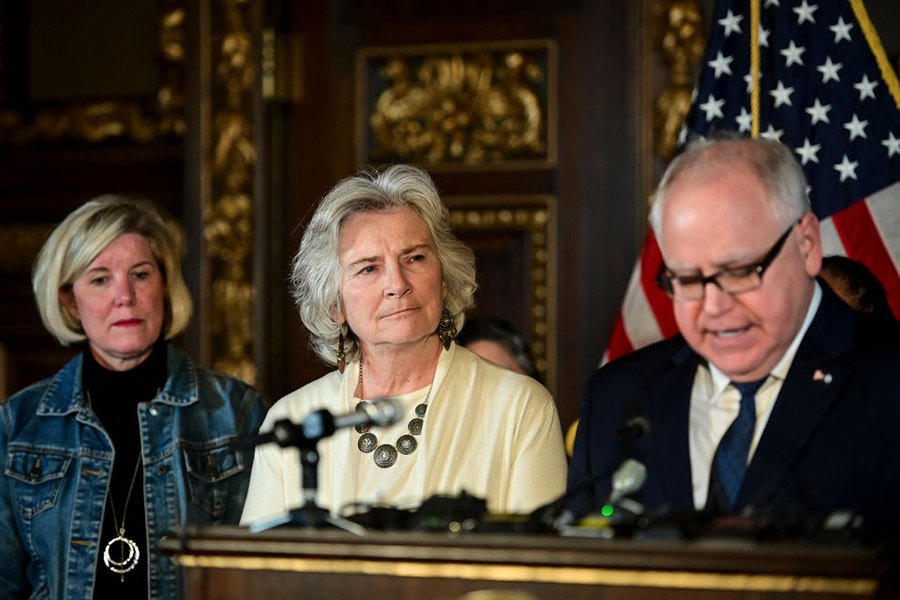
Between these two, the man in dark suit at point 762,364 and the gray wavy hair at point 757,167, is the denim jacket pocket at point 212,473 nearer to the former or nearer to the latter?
the man in dark suit at point 762,364

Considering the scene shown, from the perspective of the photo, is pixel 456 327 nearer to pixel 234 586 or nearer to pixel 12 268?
pixel 234 586

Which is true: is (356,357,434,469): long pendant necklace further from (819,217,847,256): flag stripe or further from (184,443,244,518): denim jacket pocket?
(819,217,847,256): flag stripe

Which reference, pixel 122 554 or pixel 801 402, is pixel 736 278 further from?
pixel 122 554

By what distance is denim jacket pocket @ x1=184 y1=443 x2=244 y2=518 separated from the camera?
12.2 ft

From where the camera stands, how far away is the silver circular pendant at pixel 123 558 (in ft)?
11.8

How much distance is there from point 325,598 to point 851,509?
974 millimetres

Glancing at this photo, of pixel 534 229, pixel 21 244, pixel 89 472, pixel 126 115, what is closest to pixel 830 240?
pixel 534 229

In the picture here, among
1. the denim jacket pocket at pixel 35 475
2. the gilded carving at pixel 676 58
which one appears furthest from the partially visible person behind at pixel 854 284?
the denim jacket pocket at pixel 35 475

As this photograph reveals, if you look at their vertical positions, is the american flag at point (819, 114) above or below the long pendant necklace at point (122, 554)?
above

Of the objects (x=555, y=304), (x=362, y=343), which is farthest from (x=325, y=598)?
(x=555, y=304)

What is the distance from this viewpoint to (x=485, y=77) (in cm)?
536

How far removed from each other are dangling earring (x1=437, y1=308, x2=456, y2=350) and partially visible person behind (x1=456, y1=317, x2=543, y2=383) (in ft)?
2.92

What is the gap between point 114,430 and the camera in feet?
12.4

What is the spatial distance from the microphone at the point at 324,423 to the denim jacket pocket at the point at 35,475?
150cm
